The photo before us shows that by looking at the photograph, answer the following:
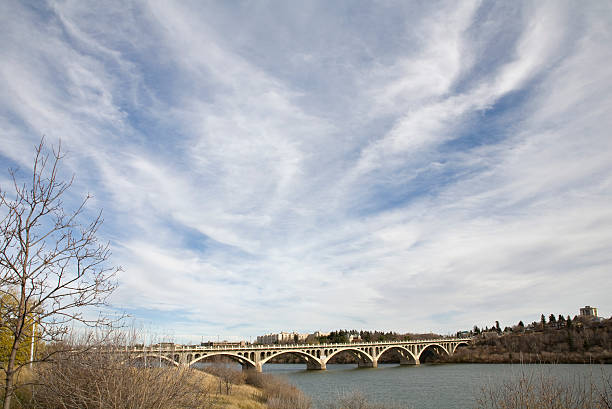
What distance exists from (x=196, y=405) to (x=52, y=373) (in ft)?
14.5

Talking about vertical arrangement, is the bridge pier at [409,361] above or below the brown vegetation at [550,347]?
below

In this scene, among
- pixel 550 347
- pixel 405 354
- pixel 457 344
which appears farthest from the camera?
pixel 457 344

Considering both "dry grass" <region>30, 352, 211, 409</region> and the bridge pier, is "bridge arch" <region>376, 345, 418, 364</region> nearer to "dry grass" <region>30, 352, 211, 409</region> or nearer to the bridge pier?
the bridge pier

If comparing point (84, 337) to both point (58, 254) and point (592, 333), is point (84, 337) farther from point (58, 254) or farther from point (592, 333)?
point (592, 333)

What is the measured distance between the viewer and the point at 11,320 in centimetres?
676

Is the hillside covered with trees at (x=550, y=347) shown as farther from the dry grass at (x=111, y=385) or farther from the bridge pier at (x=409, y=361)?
the dry grass at (x=111, y=385)

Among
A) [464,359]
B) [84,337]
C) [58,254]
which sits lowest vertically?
[464,359]

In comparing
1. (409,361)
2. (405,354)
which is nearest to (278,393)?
(405,354)

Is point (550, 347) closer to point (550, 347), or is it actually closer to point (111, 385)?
point (550, 347)

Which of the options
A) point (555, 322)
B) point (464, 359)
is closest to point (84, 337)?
point (464, 359)

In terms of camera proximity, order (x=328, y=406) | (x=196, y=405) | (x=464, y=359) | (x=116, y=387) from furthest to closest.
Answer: (x=464, y=359) → (x=328, y=406) → (x=196, y=405) → (x=116, y=387)

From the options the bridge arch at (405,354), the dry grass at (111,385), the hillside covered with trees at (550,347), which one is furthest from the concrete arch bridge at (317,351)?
the dry grass at (111,385)

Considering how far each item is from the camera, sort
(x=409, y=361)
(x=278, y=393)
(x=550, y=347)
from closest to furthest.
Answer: (x=278, y=393) → (x=550, y=347) → (x=409, y=361)

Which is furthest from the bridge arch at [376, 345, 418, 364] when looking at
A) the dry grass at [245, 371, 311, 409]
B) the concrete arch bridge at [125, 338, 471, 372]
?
the dry grass at [245, 371, 311, 409]
